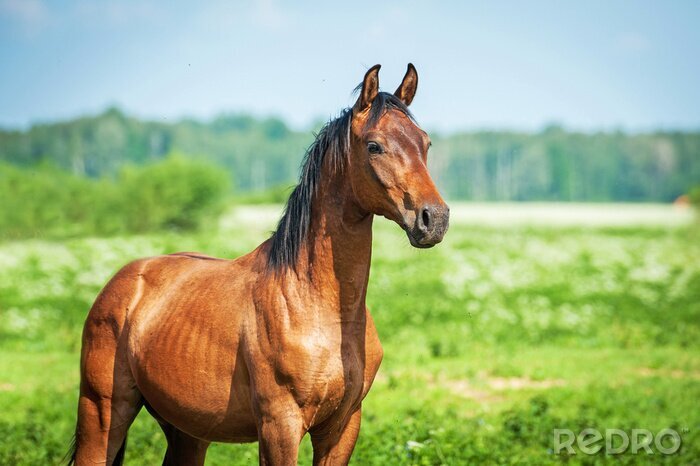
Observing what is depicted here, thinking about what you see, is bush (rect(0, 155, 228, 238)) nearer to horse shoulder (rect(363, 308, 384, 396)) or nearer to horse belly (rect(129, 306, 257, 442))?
horse belly (rect(129, 306, 257, 442))

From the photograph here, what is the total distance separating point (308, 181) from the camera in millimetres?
3965

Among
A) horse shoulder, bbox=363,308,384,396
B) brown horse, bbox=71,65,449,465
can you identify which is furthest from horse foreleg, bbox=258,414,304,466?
horse shoulder, bbox=363,308,384,396

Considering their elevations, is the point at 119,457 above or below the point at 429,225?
below

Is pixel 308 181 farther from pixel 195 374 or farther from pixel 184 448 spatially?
pixel 184 448

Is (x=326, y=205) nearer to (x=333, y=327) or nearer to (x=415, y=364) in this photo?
(x=333, y=327)

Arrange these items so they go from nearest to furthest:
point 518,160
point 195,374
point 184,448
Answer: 1. point 195,374
2. point 184,448
3. point 518,160

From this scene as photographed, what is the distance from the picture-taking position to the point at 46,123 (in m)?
84.0

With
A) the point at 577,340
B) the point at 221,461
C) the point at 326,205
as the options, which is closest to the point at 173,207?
the point at 577,340

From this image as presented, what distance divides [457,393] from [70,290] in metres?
10.5

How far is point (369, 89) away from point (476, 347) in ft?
36.8

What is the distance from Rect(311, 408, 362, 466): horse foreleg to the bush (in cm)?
2882

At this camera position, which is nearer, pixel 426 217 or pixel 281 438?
pixel 426 217

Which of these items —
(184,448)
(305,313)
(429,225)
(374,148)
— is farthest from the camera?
(184,448)

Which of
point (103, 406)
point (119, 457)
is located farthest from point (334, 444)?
point (119, 457)
